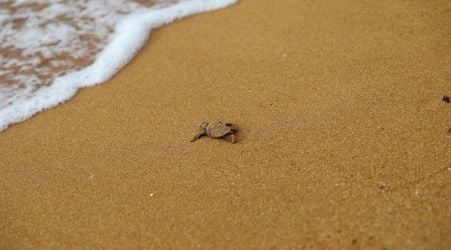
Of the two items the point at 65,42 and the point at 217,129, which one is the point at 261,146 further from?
the point at 65,42

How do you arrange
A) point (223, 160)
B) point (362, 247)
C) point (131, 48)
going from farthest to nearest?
point (131, 48) < point (223, 160) < point (362, 247)

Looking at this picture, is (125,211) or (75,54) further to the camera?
(75,54)

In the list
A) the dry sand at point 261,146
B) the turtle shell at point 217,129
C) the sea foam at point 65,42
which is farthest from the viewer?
the sea foam at point 65,42

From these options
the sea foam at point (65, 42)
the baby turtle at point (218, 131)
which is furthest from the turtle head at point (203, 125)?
the sea foam at point (65, 42)

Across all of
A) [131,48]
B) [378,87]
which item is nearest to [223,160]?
[378,87]

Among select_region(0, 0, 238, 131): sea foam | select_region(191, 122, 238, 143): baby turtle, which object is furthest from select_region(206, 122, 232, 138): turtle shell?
select_region(0, 0, 238, 131): sea foam

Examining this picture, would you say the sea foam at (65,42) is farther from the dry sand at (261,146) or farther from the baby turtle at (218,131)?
the baby turtle at (218,131)

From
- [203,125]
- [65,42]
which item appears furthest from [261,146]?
[65,42]

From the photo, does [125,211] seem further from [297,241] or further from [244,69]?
[244,69]
